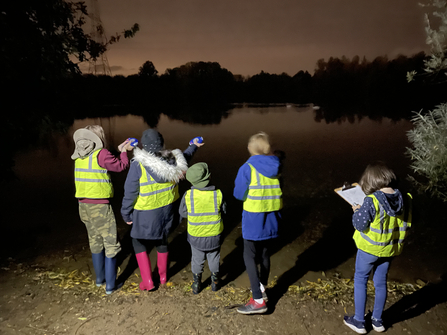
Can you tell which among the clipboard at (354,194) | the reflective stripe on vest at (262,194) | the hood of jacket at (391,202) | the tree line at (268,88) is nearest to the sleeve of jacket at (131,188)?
the reflective stripe on vest at (262,194)

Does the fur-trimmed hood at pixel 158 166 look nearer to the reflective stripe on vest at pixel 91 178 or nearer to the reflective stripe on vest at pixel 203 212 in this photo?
the reflective stripe on vest at pixel 203 212

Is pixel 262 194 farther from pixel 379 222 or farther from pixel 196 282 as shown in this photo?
pixel 196 282

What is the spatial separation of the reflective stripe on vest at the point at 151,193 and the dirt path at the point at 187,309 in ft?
3.87

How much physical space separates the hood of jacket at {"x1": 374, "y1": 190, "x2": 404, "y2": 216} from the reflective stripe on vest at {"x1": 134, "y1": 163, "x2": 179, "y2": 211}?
82.6 inches

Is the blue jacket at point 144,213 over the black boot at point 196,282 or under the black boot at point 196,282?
over

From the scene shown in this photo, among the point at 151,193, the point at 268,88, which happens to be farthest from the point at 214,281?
the point at 268,88

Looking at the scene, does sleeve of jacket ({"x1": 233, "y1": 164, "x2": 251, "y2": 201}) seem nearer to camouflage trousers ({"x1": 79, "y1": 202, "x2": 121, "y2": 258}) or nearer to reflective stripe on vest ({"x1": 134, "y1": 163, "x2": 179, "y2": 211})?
reflective stripe on vest ({"x1": 134, "y1": 163, "x2": 179, "y2": 211})

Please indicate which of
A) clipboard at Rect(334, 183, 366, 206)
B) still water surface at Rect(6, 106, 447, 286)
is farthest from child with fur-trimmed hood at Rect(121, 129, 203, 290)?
clipboard at Rect(334, 183, 366, 206)

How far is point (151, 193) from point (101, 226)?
2.52 feet

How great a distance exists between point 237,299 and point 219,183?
18.3 feet

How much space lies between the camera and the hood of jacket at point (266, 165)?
2797 millimetres

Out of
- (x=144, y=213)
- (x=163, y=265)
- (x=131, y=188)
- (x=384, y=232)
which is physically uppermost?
(x=131, y=188)

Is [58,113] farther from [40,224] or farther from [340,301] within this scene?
[340,301]

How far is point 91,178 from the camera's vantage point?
3137 millimetres
